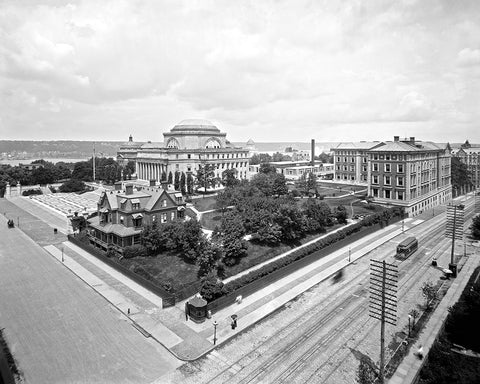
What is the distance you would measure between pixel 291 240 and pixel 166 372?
33.0 meters

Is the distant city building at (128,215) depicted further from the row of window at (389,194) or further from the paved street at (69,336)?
the row of window at (389,194)

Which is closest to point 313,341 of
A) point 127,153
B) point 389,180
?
point 389,180

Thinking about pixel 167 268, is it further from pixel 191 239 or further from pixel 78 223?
pixel 78 223

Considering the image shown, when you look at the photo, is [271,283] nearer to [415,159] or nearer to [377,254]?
[377,254]

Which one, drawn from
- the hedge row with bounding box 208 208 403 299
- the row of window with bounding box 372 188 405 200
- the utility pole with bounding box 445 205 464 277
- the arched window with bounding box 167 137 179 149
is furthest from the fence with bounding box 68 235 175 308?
the arched window with bounding box 167 137 179 149

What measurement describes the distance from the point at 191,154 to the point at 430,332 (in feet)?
303

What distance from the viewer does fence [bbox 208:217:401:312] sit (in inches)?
1416

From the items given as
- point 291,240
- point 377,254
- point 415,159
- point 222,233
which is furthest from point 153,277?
point 415,159

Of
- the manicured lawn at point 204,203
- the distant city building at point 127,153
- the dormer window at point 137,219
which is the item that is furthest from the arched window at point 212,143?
the dormer window at point 137,219

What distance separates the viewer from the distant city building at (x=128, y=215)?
51.6 meters

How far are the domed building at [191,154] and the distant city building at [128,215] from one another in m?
52.3

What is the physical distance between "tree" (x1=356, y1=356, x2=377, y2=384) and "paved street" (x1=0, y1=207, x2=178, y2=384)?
13.7 meters

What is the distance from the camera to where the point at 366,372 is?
24969 millimetres

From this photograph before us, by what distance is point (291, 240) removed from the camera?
183 feet
